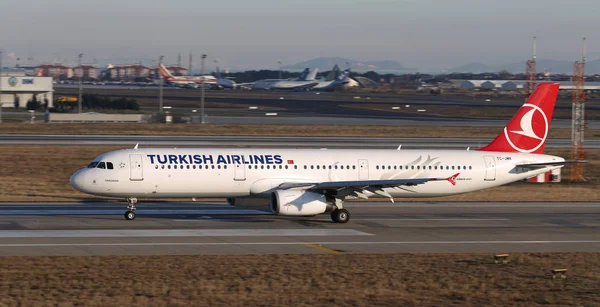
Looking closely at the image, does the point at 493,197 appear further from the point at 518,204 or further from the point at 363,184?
the point at 363,184

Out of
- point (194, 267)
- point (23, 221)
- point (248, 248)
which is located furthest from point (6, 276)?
point (23, 221)

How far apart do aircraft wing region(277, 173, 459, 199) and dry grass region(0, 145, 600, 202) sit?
1225 cm

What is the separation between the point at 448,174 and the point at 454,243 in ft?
30.7

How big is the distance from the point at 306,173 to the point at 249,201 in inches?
118

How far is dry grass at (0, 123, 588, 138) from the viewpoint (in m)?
79.8

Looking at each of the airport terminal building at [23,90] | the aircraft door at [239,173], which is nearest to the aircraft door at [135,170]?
the aircraft door at [239,173]

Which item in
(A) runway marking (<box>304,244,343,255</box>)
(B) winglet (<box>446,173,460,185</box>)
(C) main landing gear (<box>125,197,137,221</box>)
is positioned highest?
(B) winglet (<box>446,173,460,185</box>)

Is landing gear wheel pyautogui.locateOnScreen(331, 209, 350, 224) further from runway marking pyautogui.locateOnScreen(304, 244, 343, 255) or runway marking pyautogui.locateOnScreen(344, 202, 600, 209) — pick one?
runway marking pyautogui.locateOnScreen(304, 244, 343, 255)

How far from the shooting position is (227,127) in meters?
85.8

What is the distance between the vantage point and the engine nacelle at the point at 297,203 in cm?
3506

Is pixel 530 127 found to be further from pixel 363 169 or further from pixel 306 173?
pixel 306 173

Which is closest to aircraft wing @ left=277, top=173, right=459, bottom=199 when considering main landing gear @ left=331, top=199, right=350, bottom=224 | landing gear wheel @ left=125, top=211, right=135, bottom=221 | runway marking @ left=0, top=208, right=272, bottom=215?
main landing gear @ left=331, top=199, right=350, bottom=224

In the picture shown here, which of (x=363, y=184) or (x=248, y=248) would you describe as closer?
(x=248, y=248)

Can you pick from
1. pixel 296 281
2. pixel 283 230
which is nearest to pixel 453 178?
pixel 283 230
